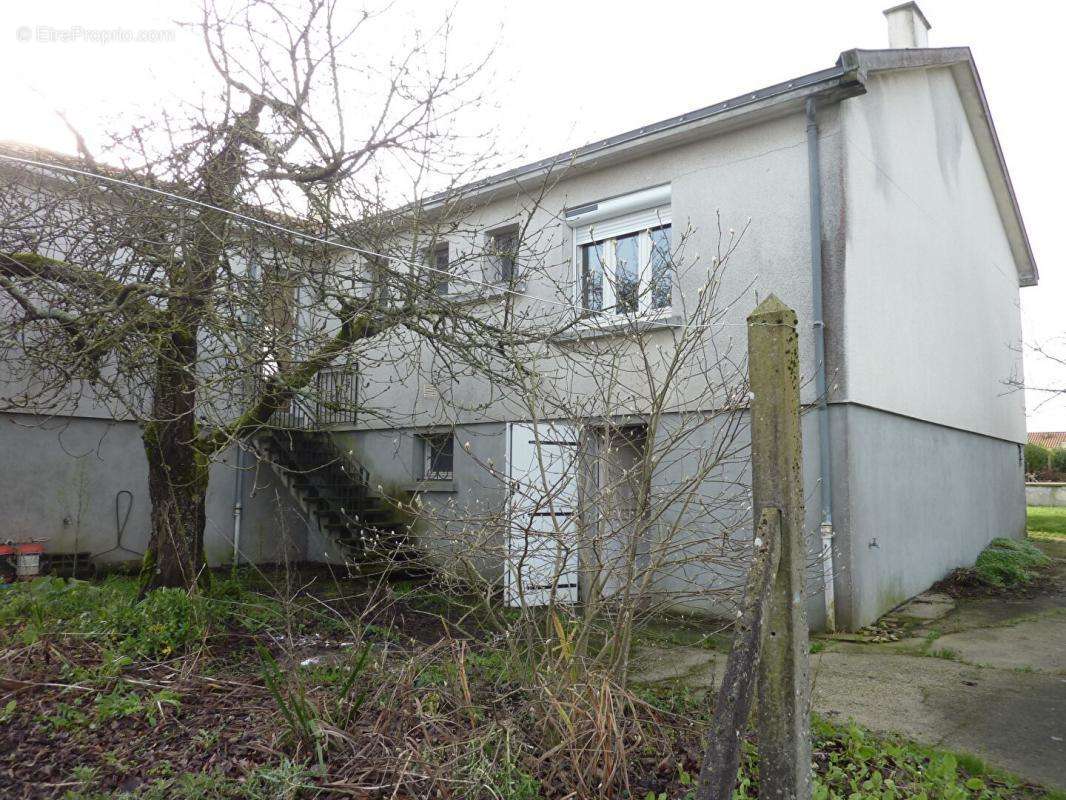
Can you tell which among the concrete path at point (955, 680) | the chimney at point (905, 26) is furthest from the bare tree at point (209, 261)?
the chimney at point (905, 26)

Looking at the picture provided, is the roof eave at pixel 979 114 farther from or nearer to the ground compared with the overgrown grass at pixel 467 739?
farther from the ground

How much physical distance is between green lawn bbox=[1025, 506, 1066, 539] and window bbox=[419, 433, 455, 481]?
13.0 metres

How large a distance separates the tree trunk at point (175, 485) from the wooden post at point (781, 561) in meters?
5.36

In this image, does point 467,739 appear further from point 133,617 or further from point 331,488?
point 331,488

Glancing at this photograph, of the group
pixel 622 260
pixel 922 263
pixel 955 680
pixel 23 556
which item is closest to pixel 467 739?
pixel 955 680

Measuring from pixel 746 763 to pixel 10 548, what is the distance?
10071mm

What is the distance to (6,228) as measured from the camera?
588cm

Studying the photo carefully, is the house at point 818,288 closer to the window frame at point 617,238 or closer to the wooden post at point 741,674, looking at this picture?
the window frame at point 617,238

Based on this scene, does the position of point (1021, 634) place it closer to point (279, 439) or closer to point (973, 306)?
point (973, 306)

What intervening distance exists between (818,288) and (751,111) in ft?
6.67

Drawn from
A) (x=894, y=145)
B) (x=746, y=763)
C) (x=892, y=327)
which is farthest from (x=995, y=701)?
(x=894, y=145)

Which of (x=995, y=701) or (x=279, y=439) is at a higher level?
(x=279, y=439)

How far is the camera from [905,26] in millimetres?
10938

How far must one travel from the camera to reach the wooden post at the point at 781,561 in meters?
2.73
